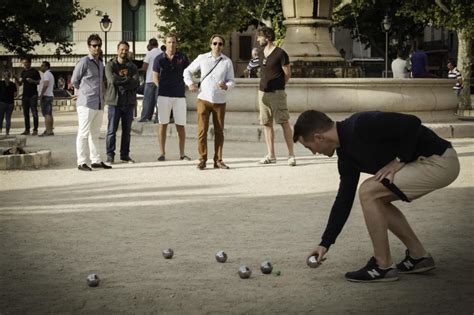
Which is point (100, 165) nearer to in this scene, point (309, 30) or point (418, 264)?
point (418, 264)

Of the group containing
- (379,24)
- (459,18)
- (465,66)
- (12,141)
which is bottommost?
(12,141)

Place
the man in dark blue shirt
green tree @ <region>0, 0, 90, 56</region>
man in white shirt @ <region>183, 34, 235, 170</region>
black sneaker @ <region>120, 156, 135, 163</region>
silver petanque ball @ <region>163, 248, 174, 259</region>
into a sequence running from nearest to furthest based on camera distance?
silver petanque ball @ <region>163, 248, 174, 259</region>, man in white shirt @ <region>183, 34, 235, 170</region>, the man in dark blue shirt, black sneaker @ <region>120, 156, 135, 163</region>, green tree @ <region>0, 0, 90, 56</region>

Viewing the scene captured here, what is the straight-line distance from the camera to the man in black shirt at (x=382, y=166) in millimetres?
6379

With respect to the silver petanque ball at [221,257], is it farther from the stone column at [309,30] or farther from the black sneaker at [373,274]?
the stone column at [309,30]

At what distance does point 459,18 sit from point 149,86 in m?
19.2

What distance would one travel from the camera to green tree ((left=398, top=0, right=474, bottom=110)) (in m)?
37.8

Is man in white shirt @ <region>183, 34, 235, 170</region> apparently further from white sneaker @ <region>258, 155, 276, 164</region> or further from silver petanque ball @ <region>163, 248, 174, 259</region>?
silver petanque ball @ <region>163, 248, 174, 259</region>

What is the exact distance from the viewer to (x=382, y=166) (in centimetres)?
663

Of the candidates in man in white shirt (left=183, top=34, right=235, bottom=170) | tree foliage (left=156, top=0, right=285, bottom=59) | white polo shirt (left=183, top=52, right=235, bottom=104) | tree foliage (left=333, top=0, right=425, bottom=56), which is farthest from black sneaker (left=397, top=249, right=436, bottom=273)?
tree foliage (left=333, top=0, right=425, bottom=56)

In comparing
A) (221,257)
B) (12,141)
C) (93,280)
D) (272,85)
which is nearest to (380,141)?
(221,257)

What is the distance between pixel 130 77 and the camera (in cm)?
1551

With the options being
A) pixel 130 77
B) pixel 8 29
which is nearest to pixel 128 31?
pixel 8 29

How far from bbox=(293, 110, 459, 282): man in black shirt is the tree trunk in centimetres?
3266

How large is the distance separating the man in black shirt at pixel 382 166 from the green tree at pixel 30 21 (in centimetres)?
2408
